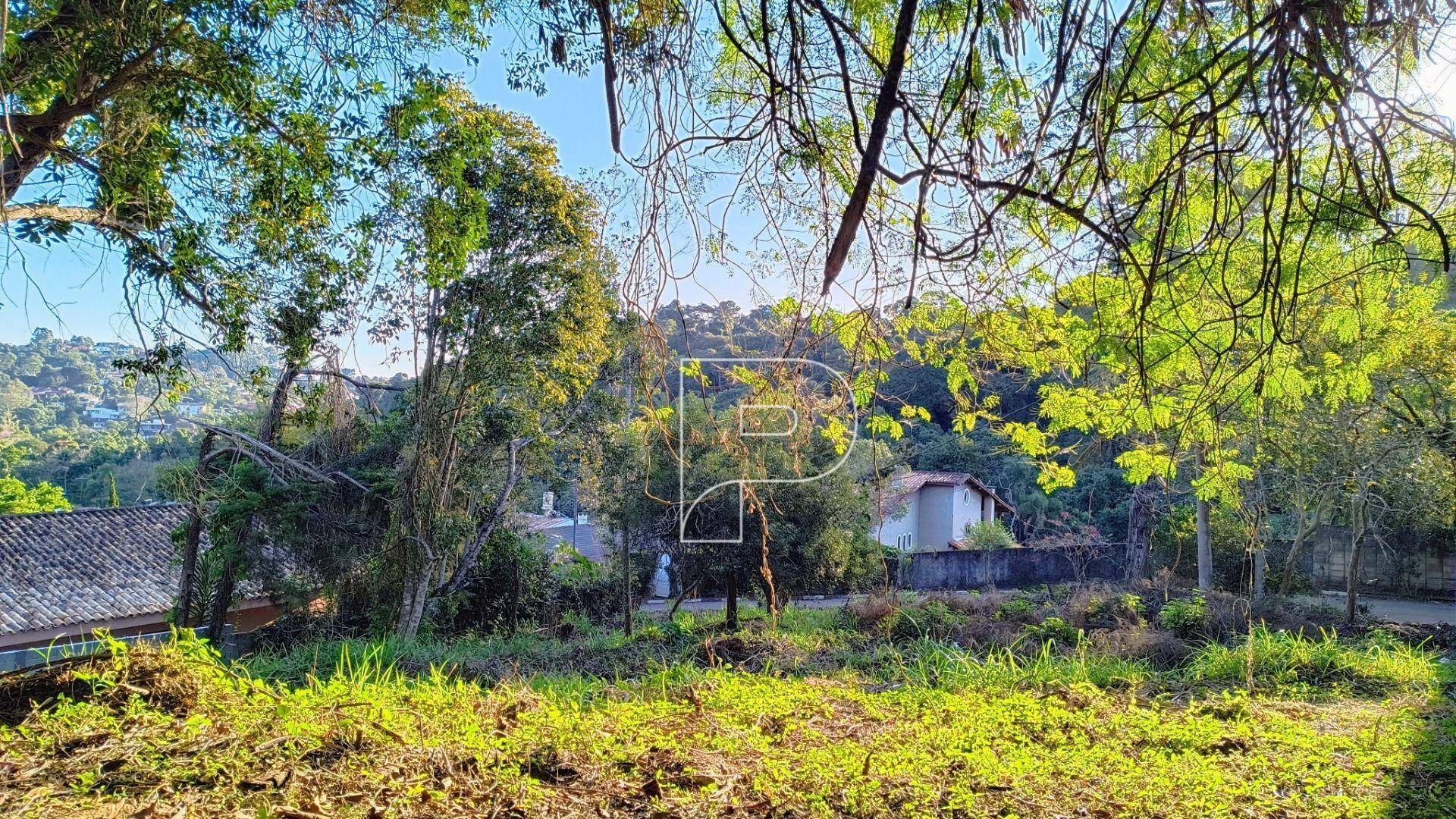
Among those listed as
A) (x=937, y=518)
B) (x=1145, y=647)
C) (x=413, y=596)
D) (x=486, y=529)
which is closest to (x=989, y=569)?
(x=937, y=518)

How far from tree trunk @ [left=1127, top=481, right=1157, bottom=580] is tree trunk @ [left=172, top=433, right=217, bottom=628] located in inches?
573

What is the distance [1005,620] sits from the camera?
407 inches

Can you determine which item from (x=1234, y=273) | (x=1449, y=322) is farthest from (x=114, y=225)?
(x=1449, y=322)

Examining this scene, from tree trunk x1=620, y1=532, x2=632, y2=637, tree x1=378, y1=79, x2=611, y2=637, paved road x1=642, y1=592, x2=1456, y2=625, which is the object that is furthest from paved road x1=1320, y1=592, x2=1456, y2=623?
tree x1=378, y1=79, x2=611, y2=637

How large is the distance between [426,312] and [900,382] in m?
6.68

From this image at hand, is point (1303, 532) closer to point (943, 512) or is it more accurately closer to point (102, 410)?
point (943, 512)

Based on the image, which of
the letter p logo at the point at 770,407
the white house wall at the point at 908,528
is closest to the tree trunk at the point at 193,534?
the letter p logo at the point at 770,407

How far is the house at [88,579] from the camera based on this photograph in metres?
13.8

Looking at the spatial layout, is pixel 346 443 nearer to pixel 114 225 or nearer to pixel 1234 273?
pixel 114 225

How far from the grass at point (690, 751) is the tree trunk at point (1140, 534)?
11493mm

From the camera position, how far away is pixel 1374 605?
1577 cm

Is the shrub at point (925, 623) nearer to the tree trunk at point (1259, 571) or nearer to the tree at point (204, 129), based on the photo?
the tree trunk at point (1259, 571)

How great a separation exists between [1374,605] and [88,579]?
23.2 meters

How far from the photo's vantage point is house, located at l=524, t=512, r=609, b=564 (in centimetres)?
1508
